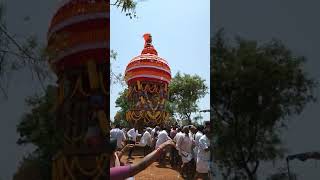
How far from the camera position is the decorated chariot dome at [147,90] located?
400 centimetres

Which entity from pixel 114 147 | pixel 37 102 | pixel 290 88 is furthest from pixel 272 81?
pixel 37 102

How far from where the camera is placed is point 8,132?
288 centimetres

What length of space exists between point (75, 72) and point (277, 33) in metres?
1.31

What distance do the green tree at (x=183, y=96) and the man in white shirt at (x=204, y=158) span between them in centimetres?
28

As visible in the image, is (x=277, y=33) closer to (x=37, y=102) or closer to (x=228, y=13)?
(x=228, y=13)

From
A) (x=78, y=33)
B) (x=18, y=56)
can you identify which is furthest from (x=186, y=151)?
(x=18, y=56)

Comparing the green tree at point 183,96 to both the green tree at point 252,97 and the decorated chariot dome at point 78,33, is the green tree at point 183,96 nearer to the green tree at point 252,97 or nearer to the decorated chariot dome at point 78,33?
the green tree at point 252,97

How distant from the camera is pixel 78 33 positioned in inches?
112

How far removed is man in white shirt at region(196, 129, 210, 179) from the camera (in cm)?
294

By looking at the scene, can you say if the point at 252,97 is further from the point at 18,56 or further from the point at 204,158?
the point at 18,56

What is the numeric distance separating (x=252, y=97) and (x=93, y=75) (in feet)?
3.30

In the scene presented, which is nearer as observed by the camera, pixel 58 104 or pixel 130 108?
pixel 58 104

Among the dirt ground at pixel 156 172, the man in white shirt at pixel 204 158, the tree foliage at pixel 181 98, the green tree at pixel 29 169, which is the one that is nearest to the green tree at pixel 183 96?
the tree foliage at pixel 181 98

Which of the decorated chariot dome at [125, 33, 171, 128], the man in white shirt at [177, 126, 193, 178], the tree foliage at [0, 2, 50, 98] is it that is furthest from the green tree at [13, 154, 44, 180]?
the decorated chariot dome at [125, 33, 171, 128]
